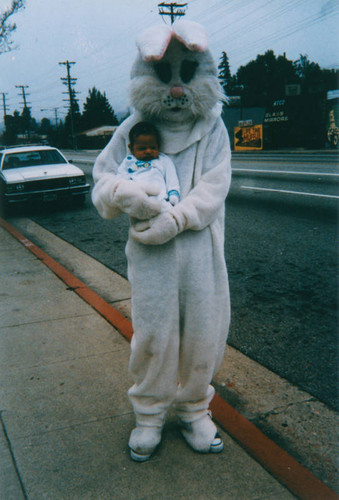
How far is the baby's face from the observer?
225 cm

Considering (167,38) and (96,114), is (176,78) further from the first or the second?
(96,114)


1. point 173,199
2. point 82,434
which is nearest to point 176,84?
point 173,199

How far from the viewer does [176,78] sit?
2344 millimetres

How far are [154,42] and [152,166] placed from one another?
56cm

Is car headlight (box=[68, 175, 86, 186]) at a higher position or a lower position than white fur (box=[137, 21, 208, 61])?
lower

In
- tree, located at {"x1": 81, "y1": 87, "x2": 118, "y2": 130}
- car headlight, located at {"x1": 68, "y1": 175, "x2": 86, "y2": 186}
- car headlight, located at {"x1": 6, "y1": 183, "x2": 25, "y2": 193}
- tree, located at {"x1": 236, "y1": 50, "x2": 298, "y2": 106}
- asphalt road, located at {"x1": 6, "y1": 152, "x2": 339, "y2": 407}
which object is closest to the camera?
asphalt road, located at {"x1": 6, "y1": 152, "x2": 339, "y2": 407}

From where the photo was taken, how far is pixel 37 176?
35.2ft

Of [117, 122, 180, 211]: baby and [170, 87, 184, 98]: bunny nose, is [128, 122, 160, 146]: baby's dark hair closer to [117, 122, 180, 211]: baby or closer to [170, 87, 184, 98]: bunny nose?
[117, 122, 180, 211]: baby

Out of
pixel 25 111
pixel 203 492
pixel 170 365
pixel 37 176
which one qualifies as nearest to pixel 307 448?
pixel 203 492

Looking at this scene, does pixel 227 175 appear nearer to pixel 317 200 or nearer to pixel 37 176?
pixel 317 200

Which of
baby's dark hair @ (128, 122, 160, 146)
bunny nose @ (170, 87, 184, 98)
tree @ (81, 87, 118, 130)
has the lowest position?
baby's dark hair @ (128, 122, 160, 146)

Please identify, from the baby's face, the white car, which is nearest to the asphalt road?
the white car

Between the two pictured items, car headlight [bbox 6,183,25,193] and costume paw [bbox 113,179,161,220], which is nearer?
costume paw [bbox 113,179,161,220]

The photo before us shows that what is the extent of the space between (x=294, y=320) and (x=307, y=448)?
1.78 meters
